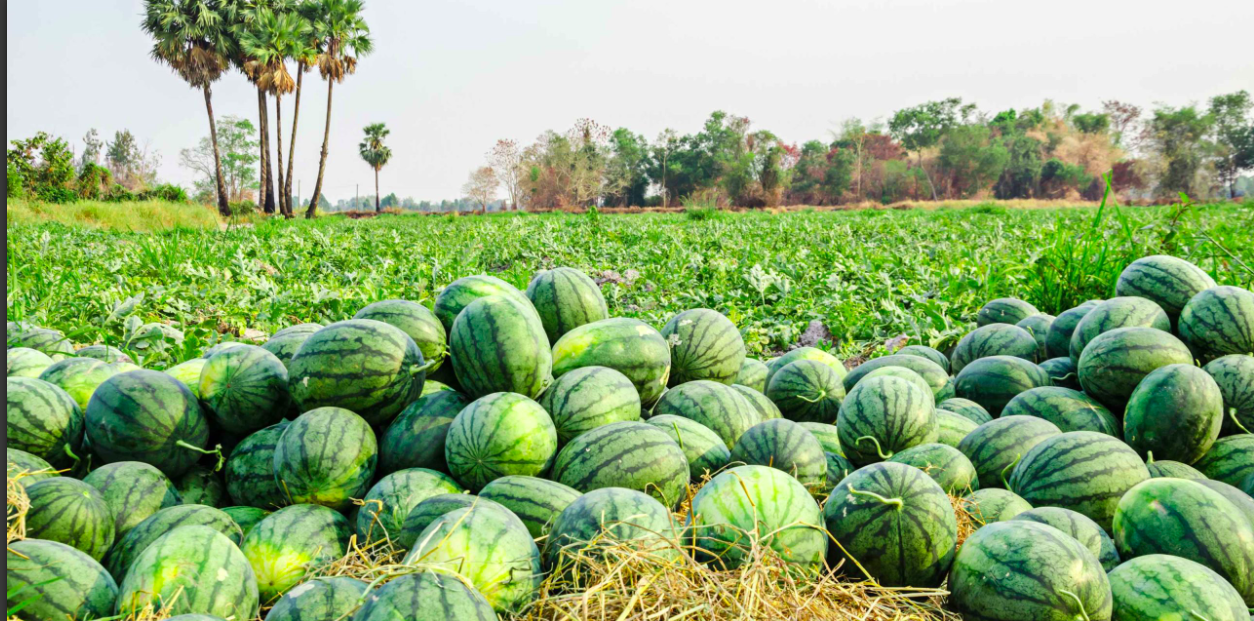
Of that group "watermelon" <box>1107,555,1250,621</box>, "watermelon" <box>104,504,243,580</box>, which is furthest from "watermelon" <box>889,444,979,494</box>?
"watermelon" <box>104,504,243,580</box>

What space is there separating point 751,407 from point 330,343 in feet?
4.64

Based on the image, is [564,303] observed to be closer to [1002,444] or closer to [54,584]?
[1002,444]

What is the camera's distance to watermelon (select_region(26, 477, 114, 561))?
5.47ft

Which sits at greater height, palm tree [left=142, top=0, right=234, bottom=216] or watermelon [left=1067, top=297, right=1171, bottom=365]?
palm tree [left=142, top=0, right=234, bottom=216]

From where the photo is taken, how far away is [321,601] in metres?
1.34

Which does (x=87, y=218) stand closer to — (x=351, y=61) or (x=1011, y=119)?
(x=351, y=61)

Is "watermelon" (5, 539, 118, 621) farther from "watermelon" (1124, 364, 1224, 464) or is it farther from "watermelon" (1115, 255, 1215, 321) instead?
"watermelon" (1115, 255, 1215, 321)

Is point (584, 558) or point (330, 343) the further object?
point (330, 343)

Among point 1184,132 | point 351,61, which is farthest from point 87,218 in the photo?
point 1184,132

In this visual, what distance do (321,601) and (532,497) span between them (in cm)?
58

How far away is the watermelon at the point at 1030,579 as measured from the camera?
1481 millimetres

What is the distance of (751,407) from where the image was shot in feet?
8.31

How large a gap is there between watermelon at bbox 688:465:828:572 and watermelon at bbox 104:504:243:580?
3.85 feet

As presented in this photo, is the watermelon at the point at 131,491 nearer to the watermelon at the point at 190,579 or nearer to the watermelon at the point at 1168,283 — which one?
the watermelon at the point at 190,579
